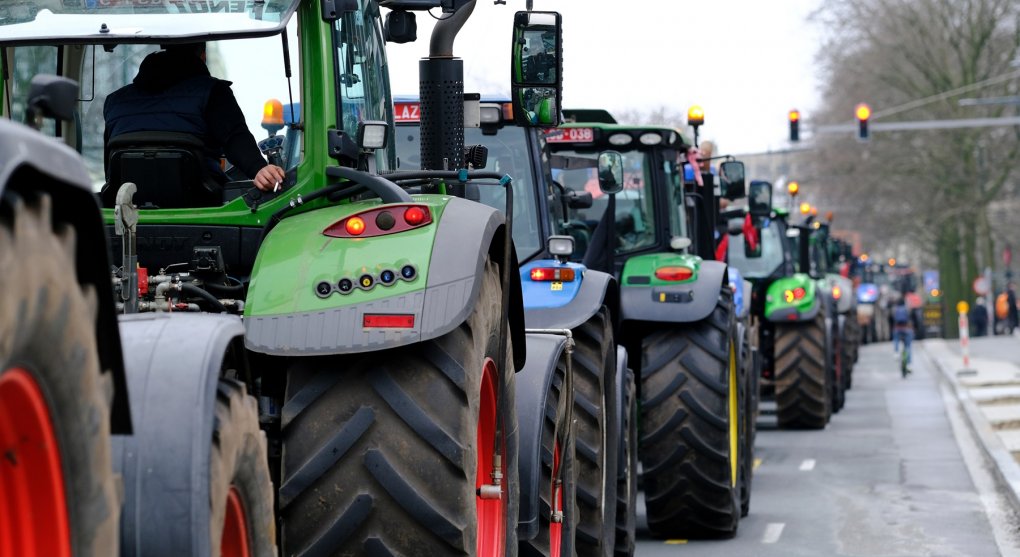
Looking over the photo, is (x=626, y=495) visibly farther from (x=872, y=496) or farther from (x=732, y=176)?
(x=732, y=176)

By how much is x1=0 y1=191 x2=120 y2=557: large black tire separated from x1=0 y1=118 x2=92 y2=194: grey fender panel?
0.15 feet

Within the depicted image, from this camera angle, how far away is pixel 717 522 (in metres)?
11.7

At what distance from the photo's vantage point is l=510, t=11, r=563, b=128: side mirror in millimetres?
6688

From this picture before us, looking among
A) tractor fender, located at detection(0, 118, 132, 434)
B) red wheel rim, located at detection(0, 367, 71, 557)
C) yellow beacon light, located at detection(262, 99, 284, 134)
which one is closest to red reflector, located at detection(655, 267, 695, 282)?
yellow beacon light, located at detection(262, 99, 284, 134)

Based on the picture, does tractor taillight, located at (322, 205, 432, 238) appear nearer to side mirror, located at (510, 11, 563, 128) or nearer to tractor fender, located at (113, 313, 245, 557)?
tractor fender, located at (113, 313, 245, 557)

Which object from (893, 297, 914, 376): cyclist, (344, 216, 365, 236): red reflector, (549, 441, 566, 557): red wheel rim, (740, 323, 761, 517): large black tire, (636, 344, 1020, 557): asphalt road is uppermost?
(344, 216, 365, 236): red reflector

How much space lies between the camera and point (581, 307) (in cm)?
875

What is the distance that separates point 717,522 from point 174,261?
22.7 ft

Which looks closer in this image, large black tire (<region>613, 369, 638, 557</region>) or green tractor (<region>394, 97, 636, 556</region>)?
green tractor (<region>394, 97, 636, 556</region>)

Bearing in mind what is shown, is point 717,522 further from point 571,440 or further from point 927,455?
point 927,455

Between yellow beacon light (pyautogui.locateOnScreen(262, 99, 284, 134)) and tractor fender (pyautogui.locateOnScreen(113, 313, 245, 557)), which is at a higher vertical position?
yellow beacon light (pyautogui.locateOnScreen(262, 99, 284, 134))

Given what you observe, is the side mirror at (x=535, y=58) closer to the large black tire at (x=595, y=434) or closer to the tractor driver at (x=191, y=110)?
the tractor driver at (x=191, y=110)

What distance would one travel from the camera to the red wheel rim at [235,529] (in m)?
3.75

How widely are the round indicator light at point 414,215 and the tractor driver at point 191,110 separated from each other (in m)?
0.51
